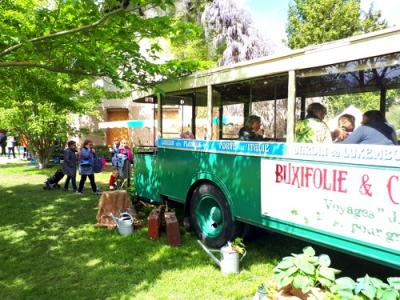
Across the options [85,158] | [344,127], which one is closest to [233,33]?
[85,158]

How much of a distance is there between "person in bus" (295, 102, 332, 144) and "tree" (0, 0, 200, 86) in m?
2.31

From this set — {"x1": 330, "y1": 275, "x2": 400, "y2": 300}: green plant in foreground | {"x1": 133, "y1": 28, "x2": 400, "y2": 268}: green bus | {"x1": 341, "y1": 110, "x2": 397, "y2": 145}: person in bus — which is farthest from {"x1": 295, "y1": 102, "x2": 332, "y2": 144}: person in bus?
{"x1": 330, "y1": 275, "x2": 400, "y2": 300}: green plant in foreground

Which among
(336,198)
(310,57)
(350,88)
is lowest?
(336,198)

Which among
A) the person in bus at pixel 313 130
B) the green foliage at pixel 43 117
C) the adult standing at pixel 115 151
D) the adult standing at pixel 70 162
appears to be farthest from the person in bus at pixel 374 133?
the adult standing at pixel 115 151

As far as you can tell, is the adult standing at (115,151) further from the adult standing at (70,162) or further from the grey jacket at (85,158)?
the grey jacket at (85,158)

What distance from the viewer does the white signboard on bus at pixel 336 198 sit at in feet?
11.4

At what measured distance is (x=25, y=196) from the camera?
10766 mm

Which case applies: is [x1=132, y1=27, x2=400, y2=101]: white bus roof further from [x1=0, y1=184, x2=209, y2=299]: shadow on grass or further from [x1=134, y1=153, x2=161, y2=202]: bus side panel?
[x1=0, y1=184, x2=209, y2=299]: shadow on grass

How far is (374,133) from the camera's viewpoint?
13.7ft

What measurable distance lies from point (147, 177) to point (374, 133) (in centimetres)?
440

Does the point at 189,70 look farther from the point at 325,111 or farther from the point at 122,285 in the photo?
the point at 122,285

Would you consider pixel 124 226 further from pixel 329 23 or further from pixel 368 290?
pixel 329 23

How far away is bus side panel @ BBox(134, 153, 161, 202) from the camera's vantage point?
7168 mm

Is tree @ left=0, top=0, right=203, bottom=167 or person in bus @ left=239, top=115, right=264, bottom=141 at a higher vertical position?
tree @ left=0, top=0, right=203, bottom=167
